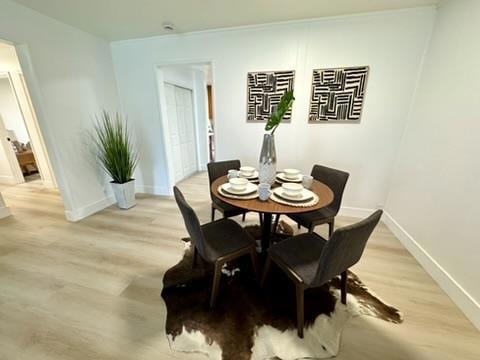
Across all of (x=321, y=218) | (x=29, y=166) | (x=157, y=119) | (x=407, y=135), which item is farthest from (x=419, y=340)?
(x=29, y=166)

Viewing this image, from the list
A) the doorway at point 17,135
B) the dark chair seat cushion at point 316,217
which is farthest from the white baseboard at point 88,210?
the dark chair seat cushion at point 316,217

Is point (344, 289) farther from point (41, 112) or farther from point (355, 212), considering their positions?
point (41, 112)

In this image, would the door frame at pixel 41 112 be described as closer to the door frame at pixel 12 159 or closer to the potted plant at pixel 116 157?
the potted plant at pixel 116 157

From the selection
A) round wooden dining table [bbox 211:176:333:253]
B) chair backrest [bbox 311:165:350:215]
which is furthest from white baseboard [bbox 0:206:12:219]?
chair backrest [bbox 311:165:350:215]

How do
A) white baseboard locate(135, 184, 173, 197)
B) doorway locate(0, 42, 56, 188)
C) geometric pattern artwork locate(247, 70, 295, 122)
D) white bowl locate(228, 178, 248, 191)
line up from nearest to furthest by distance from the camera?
white bowl locate(228, 178, 248, 191)
geometric pattern artwork locate(247, 70, 295, 122)
doorway locate(0, 42, 56, 188)
white baseboard locate(135, 184, 173, 197)

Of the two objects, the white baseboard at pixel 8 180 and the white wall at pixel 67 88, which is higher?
the white wall at pixel 67 88

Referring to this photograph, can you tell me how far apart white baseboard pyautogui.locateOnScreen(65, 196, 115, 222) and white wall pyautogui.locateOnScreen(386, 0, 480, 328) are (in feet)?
12.9

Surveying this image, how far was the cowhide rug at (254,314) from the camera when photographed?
1.17 m

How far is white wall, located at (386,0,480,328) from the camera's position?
1.45 m

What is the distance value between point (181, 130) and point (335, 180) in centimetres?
333

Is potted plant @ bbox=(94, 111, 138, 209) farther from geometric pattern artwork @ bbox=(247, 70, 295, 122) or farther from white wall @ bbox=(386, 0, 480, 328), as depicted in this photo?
white wall @ bbox=(386, 0, 480, 328)

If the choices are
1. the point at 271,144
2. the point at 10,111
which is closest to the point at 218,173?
the point at 271,144

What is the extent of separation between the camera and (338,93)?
236cm

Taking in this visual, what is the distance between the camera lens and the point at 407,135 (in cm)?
227
